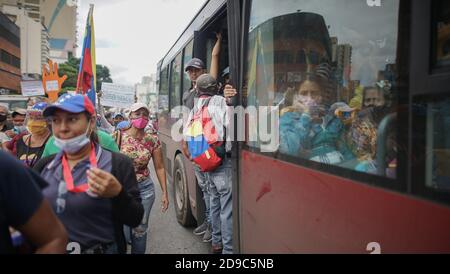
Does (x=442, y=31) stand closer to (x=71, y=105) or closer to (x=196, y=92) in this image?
(x=71, y=105)

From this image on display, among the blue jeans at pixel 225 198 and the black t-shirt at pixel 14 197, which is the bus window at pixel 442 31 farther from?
the blue jeans at pixel 225 198

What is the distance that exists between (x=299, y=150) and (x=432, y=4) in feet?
3.77

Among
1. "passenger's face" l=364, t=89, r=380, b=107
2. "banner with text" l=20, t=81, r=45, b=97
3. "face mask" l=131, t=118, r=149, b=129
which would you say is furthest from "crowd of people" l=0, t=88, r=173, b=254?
"banner with text" l=20, t=81, r=45, b=97

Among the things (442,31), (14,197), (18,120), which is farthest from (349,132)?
(18,120)

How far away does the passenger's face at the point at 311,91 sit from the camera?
2.19 metres

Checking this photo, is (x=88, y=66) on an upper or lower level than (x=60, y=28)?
lower

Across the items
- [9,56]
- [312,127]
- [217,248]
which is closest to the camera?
[312,127]

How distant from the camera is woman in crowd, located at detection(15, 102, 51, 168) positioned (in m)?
3.67

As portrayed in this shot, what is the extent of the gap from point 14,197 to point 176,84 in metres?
5.41

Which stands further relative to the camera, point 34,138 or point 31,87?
point 31,87

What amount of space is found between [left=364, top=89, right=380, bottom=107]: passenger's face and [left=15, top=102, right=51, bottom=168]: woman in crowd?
3.18 meters

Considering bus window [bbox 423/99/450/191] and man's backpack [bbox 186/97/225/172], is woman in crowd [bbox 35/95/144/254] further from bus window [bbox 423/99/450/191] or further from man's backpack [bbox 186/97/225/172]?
man's backpack [bbox 186/97/225/172]

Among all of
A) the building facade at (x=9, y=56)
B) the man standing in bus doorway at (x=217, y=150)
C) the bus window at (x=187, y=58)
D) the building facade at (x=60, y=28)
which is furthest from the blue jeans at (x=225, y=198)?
the building facade at (x=60, y=28)

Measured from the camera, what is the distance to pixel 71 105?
1937 millimetres
